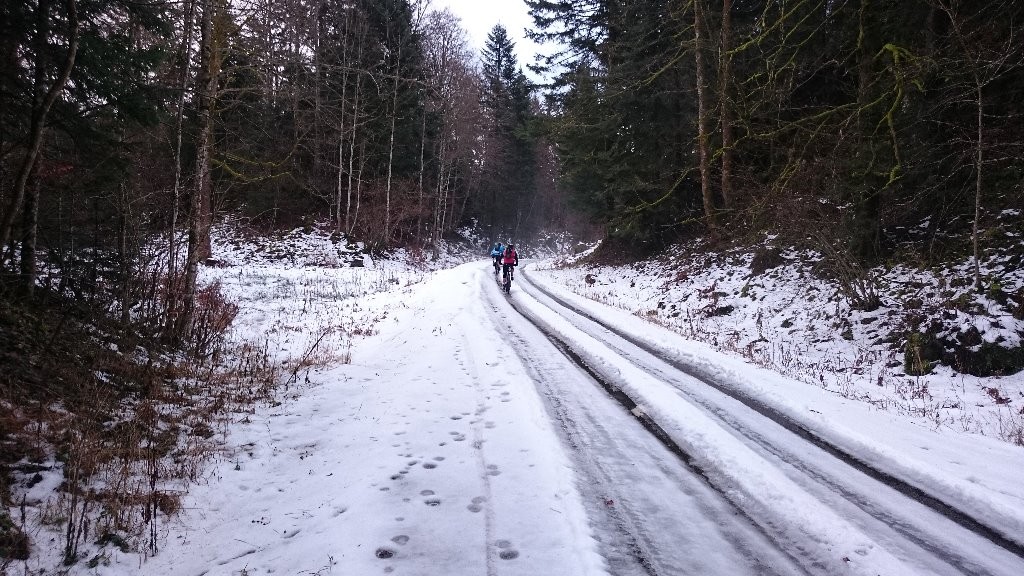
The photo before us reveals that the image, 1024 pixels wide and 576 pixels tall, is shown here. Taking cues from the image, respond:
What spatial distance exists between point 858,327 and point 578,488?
8631 mm

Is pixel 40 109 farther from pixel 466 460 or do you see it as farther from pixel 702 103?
pixel 702 103

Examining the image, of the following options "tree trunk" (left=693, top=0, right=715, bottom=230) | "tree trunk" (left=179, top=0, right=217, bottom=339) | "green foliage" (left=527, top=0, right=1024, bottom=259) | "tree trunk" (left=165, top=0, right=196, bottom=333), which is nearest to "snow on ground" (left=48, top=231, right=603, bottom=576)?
"tree trunk" (left=179, top=0, right=217, bottom=339)

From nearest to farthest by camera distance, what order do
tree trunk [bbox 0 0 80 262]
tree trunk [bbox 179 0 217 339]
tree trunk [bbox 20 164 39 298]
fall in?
tree trunk [bbox 0 0 80 262]
tree trunk [bbox 20 164 39 298]
tree trunk [bbox 179 0 217 339]

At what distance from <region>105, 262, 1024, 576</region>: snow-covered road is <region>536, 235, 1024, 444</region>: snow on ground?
5.71 ft

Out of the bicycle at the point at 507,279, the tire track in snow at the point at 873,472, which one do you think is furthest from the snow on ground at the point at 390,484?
the bicycle at the point at 507,279

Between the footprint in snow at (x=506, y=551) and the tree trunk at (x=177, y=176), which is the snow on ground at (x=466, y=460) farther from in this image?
the tree trunk at (x=177, y=176)

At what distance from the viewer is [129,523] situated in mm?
2836

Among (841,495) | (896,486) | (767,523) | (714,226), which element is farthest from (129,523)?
(714,226)

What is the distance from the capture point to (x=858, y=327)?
902 cm

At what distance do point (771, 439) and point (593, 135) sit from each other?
18.4 metres

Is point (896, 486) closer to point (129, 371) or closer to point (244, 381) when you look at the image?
point (244, 381)

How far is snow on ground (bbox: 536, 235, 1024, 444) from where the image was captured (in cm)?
593

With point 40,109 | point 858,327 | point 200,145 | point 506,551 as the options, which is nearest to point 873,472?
point 506,551

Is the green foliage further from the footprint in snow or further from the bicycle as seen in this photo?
the footprint in snow
